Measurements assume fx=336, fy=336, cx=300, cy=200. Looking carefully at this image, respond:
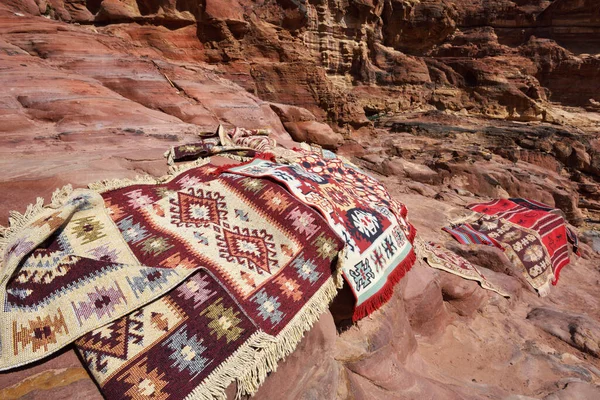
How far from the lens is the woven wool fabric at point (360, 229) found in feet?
7.30

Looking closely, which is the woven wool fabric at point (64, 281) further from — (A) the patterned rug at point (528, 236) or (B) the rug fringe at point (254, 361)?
(A) the patterned rug at point (528, 236)

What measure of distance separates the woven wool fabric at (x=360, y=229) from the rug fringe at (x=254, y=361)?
20.5 inches

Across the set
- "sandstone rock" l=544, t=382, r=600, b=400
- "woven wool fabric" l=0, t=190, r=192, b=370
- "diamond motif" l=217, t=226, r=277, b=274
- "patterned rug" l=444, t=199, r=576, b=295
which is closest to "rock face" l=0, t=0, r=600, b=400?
"sandstone rock" l=544, t=382, r=600, b=400

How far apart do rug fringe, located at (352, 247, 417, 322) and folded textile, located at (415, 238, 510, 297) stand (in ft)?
1.97

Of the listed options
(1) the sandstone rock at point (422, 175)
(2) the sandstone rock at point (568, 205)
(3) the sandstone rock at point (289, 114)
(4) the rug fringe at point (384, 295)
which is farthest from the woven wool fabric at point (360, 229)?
(2) the sandstone rock at point (568, 205)

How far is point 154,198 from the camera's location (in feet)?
7.27

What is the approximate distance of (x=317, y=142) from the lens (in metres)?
8.31

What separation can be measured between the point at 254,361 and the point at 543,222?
569cm

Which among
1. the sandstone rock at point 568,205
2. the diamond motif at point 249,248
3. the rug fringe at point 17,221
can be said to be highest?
the rug fringe at point 17,221

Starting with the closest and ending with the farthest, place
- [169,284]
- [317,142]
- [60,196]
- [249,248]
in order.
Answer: [169,284], [249,248], [60,196], [317,142]

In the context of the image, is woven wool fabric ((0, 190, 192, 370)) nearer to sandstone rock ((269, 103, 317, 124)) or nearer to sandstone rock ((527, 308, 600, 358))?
sandstone rock ((527, 308, 600, 358))

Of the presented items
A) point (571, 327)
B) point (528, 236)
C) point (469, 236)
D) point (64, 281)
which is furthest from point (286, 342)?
point (528, 236)

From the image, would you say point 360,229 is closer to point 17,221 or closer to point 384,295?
point 384,295

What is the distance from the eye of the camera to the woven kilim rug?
1.41 metres
